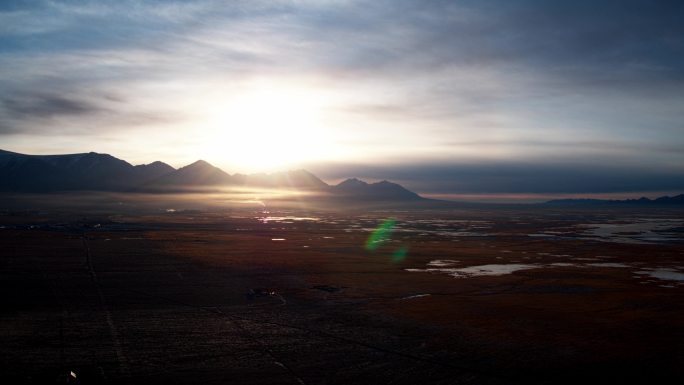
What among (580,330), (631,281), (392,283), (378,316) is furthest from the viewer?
(631,281)

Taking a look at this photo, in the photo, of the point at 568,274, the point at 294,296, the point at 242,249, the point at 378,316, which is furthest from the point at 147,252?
the point at 568,274

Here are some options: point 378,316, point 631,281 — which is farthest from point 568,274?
point 378,316

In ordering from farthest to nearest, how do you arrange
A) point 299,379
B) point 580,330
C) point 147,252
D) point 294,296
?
point 147,252, point 294,296, point 580,330, point 299,379

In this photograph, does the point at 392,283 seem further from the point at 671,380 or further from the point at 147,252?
the point at 147,252

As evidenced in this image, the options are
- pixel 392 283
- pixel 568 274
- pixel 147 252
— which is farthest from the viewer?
pixel 147 252

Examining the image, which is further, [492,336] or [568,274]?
[568,274]

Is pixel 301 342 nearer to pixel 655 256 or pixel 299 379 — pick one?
pixel 299 379
